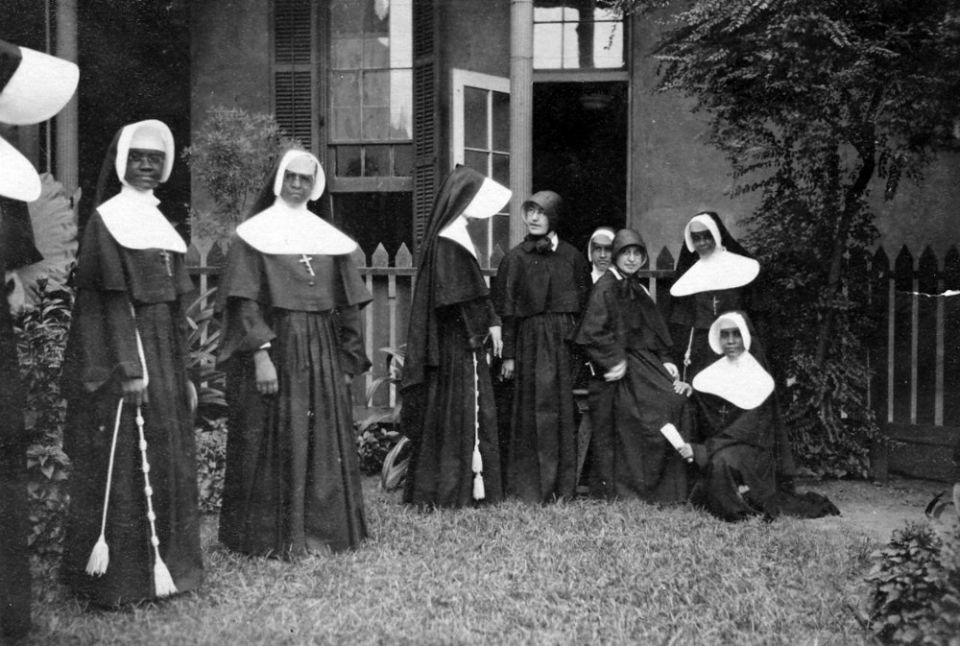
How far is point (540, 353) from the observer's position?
6312mm

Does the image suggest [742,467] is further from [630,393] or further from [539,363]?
[539,363]

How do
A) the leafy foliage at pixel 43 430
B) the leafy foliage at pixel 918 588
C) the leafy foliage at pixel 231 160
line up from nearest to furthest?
the leafy foliage at pixel 918 588
the leafy foliage at pixel 43 430
the leafy foliage at pixel 231 160

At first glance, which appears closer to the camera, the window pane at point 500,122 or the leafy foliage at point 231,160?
the leafy foliage at point 231,160

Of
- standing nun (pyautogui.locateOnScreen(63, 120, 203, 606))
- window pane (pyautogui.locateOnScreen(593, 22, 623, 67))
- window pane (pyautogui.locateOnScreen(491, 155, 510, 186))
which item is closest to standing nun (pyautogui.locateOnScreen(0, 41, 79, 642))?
standing nun (pyautogui.locateOnScreen(63, 120, 203, 606))

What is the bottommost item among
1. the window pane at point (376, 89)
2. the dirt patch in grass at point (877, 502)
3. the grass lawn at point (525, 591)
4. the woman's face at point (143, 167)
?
the dirt patch in grass at point (877, 502)

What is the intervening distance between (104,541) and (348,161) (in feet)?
21.9

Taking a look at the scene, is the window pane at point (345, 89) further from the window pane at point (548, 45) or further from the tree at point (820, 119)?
the tree at point (820, 119)

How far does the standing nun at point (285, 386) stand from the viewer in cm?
491

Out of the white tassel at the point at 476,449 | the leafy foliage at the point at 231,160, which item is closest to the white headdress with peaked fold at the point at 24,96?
the white tassel at the point at 476,449

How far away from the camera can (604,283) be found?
6367 mm

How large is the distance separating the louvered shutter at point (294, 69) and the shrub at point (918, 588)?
7809 millimetres

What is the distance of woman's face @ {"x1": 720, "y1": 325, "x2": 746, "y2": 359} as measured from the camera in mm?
6062

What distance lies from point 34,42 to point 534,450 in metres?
5.71

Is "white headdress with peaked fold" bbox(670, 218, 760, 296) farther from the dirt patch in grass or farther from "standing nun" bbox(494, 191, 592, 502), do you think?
the dirt patch in grass
